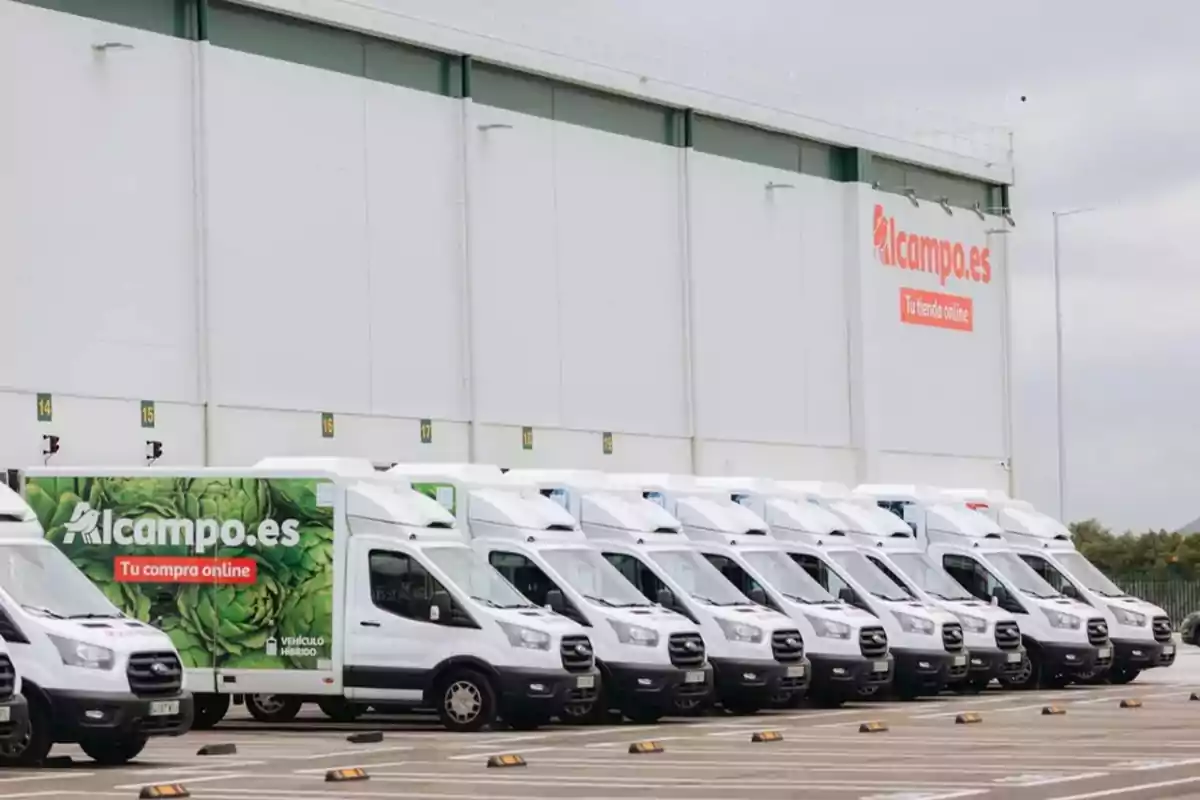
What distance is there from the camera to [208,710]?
1104 inches

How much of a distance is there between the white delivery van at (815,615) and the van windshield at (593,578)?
9.84 feet

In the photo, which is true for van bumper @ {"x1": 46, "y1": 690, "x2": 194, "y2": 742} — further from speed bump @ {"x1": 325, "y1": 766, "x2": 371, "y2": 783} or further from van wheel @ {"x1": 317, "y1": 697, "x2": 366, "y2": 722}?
van wheel @ {"x1": 317, "y1": 697, "x2": 366, "y2": 722}

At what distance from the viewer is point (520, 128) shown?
43438 mm

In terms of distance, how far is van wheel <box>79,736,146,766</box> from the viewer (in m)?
22.0

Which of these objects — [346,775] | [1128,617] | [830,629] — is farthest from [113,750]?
[1128,617]

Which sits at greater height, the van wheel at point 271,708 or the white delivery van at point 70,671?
the white delivery van at point 70,671

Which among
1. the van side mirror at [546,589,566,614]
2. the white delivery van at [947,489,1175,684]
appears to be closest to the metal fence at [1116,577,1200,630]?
the white delivery van at [947,489,1175,684]

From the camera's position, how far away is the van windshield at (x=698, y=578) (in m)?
Result: 30.7

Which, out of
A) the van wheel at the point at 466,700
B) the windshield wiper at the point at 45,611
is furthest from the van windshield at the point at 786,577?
the windshield wiper at the point at 45,611

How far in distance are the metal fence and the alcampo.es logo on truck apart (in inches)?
1622

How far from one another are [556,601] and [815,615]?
515 cm

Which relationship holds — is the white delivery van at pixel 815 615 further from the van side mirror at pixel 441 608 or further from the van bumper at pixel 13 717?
the van bumper at pixel 13 717

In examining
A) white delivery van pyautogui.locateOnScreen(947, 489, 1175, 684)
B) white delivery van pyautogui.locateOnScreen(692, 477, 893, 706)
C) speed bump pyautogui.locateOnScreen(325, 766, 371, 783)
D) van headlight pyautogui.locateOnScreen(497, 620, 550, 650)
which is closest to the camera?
speed bump pyautogui.locateOnScreen(325, 766, 371, 783)

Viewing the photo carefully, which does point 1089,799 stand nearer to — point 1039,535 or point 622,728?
point 622,728
